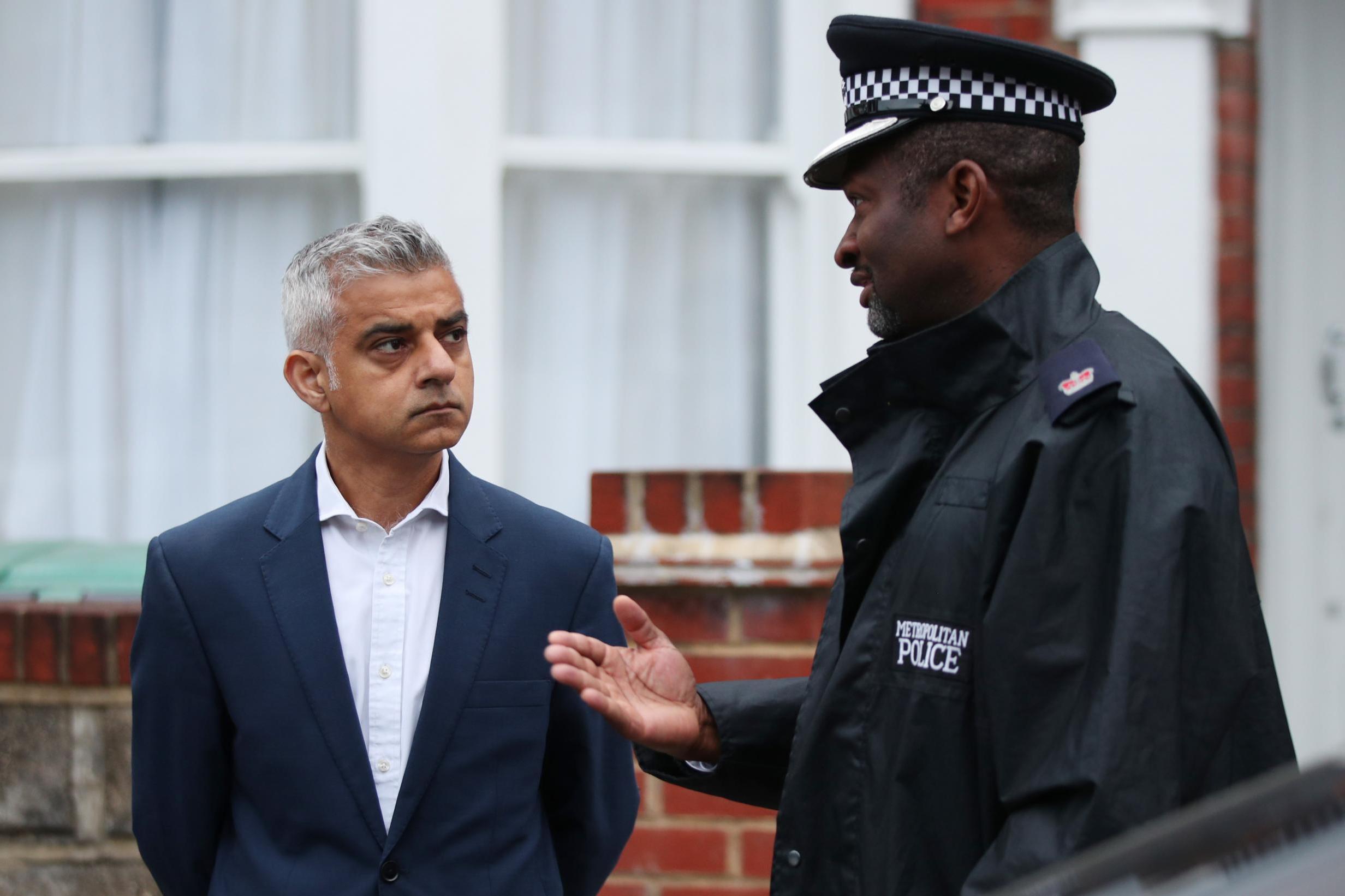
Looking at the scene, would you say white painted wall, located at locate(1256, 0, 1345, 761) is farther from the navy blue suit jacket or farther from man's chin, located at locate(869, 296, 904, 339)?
the navy blue suit jacket

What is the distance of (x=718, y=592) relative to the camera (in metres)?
3.26

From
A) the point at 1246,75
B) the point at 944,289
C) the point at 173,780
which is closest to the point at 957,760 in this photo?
the point at 944,289

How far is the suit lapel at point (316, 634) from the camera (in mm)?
2135

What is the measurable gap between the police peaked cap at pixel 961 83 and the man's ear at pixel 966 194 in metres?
0.07

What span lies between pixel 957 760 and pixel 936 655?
12cm

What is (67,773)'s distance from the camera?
11.0 ft

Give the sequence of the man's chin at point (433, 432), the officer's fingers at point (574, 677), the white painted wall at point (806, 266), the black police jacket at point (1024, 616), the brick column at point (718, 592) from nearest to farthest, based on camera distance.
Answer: the black police jacket at point (1024, 616) → the officer's fingers at point (574, 677) → the man's chin at point (433, 432) → the brick column at point (718, 592) → the white painted wall at point (806, 266)

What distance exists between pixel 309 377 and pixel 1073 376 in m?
1.22

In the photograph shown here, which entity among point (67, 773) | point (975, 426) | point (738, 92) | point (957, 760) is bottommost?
point (67, 773)

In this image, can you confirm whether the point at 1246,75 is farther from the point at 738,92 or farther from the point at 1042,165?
the point at 1042,165

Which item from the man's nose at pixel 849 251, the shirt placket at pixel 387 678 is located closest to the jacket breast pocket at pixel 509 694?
the shirt placket at pixel 387 678

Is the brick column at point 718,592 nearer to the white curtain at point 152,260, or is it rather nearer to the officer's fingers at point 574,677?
the white curtain at point 152,260

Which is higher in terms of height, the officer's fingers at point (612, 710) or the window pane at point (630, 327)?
the window pane at point (630, 327)

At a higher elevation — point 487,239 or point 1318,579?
point 487,239
